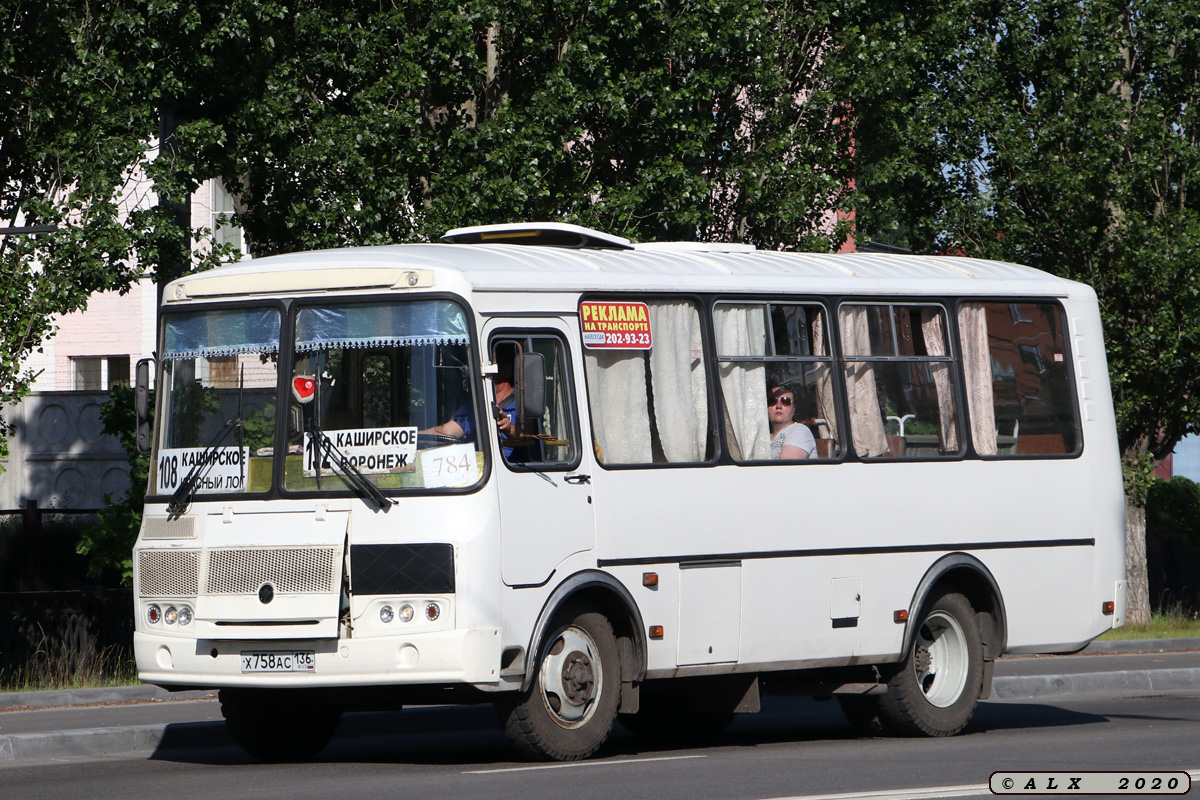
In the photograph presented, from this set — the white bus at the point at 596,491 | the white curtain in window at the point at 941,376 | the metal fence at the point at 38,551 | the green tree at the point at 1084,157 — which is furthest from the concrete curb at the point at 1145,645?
the metal fence at the point at 38,551

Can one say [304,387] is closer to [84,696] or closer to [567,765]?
[567,765]

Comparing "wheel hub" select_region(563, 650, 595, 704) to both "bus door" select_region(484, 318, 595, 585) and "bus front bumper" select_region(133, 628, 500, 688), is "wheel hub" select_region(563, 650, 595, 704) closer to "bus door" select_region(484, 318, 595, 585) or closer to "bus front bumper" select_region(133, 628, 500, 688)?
"bus door" select_region(484, 318, 595, 585)

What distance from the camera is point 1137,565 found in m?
27.5

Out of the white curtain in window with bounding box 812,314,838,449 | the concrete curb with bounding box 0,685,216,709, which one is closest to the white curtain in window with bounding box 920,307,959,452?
the white curtain in window with bounding box 812,314,838,449

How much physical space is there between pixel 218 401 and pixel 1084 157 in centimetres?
1682

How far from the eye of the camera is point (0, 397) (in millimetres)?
17656

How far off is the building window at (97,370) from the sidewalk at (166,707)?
21130mm

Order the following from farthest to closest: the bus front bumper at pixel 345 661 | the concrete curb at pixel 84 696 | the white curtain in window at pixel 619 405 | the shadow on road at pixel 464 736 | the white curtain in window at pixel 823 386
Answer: the concrete curb at pixel 84 696 < the white curtain in window at pixel 823 386 < the shadow on road at pixel 464 736 < the white curtain in window at pixel 619 405 < the bus front bumper at pixel 345 661

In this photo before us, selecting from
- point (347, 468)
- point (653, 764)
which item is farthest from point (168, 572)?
point (653, 764)

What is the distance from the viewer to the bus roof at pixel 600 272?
10.8 meters

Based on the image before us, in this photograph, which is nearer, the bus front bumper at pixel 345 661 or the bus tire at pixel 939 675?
the bus front bumper at pixel 345 661

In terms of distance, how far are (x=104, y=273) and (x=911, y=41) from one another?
10.3m

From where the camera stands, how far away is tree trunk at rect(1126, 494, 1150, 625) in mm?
27125

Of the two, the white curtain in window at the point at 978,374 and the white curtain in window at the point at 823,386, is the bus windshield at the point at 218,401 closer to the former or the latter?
the white curtain in window at the point at 823,386
